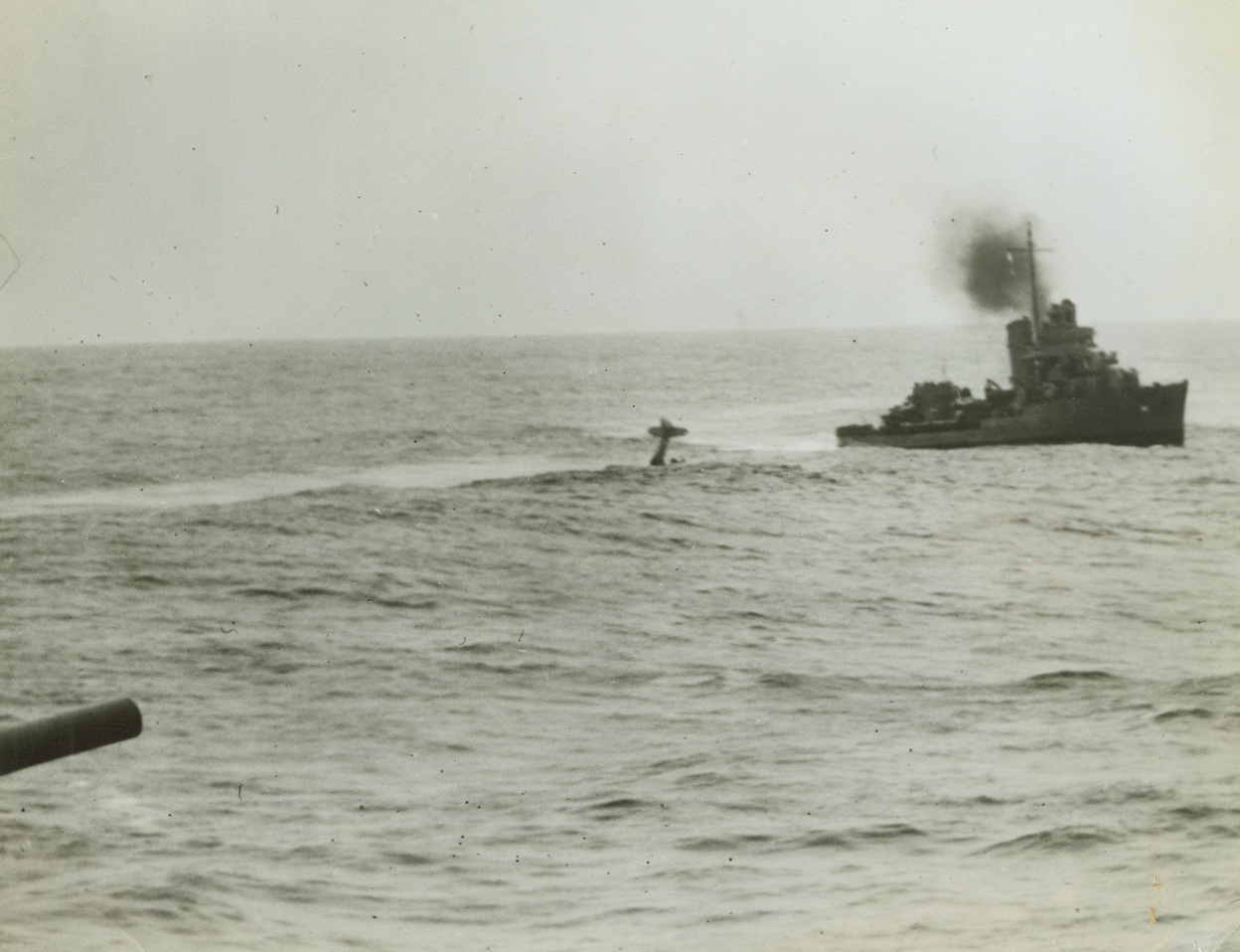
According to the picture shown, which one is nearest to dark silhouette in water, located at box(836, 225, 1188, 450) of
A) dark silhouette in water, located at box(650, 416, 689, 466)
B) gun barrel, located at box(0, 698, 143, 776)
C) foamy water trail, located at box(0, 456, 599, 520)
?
dark silhouette in water, located at box(650, 416, 689, 466)

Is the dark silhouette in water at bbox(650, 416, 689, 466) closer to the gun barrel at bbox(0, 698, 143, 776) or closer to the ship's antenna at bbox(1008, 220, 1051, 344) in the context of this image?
the ship's antenna at bbox(1008, 220, 1051, 344)

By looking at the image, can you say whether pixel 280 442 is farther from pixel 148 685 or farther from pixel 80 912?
pixel 80 912

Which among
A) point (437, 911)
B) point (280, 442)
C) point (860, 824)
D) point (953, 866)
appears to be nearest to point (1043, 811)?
point (953, 866)

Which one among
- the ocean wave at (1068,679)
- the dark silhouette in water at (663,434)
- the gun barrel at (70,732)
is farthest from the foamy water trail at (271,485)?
the gun barrel at (70,732)

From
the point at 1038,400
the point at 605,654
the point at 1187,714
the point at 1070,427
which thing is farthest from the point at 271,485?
the point at 1187,714

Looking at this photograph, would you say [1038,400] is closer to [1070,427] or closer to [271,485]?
[1070,427]

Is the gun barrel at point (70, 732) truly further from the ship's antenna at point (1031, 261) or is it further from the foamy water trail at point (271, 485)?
the ship's antenna at point (1031, 261)
